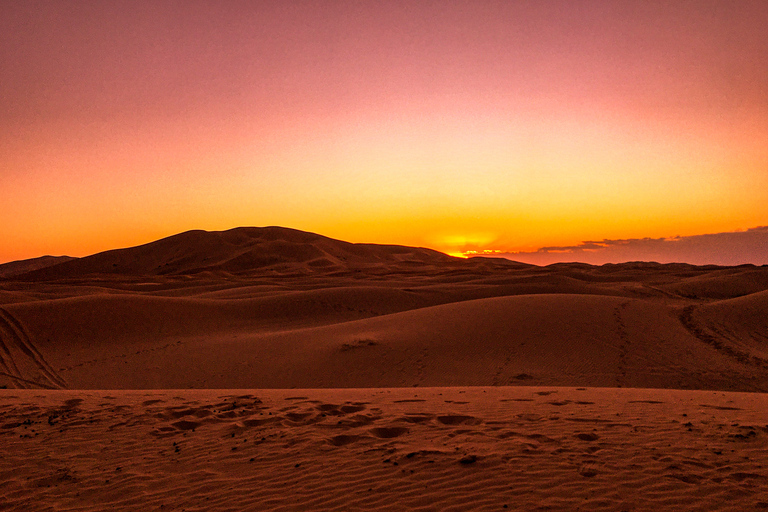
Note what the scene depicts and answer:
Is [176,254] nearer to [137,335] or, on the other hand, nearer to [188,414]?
[137,335]

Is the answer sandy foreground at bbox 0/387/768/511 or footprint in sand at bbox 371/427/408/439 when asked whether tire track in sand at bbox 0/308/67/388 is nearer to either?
sandy foreground at bbox 0/387/768/511

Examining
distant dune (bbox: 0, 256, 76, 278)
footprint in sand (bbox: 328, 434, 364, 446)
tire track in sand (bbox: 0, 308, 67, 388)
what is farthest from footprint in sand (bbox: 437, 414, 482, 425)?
distant dune (bbox: 0, 256, 76, 278)

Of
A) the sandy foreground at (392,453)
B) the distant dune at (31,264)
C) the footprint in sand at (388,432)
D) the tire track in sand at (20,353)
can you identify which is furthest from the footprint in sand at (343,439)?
the distant dune at (31,264)

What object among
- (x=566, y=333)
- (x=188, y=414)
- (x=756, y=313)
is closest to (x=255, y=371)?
(x=188, y=414)

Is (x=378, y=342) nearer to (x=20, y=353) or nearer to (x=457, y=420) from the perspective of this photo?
(x=457, y=420)

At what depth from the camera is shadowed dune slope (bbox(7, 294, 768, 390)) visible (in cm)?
1320

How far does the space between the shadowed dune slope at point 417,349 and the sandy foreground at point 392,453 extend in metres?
4.28

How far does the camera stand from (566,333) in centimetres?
1584

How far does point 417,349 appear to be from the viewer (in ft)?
48.9

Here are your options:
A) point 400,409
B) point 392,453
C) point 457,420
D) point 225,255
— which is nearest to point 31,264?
point 225,255

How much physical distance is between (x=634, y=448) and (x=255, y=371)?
1120cm

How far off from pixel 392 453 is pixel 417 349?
29.7 ft

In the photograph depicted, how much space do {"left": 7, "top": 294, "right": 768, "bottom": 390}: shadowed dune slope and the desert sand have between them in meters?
0.08

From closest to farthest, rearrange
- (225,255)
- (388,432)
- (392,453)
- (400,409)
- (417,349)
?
1. (392,453)
2. (388,432)
3. (400,409)
4. (417,349)
5. (225,255)
